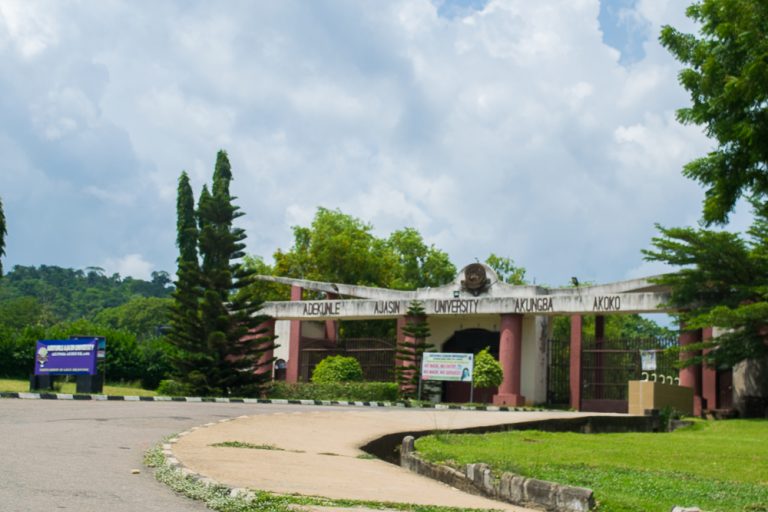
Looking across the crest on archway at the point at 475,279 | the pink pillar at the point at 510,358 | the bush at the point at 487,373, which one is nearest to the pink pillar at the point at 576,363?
the pink pillar at the point at 510,358

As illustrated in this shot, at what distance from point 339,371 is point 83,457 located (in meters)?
23.6

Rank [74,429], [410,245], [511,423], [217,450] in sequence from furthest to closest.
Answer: [410,245], [511,423], [74,429], [217,450]

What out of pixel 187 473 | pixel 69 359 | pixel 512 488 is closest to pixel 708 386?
pixel 69 359

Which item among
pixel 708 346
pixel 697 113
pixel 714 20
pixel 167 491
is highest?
pixel 714 20

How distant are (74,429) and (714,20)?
32.2ft

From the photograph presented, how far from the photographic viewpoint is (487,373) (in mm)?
29828

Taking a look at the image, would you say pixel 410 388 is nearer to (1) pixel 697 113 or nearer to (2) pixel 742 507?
(1) pixel 697 113

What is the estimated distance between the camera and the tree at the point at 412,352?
31078mm

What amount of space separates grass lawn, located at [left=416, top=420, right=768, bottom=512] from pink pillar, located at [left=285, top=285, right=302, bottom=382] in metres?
19.8

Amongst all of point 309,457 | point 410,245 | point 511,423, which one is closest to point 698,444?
point 511,423

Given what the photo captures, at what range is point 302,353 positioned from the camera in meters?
36.6

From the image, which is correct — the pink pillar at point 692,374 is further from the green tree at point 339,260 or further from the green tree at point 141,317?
the green tree at point 141,317

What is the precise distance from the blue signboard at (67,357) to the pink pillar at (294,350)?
1318cm

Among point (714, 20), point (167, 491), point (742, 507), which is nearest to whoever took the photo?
point (167, 491)
